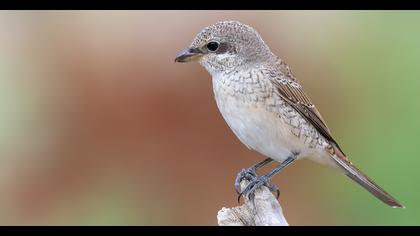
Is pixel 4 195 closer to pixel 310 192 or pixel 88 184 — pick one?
pixel 88 184

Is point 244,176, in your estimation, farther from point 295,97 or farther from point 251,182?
point 295,97

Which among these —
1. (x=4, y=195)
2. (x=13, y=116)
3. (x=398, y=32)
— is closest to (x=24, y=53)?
(x=13, y=116)

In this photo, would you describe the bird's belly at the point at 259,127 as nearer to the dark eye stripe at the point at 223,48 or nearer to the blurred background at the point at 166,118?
the dark eye stripe at the point at 223,48

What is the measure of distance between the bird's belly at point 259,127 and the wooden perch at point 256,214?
1.70 ft

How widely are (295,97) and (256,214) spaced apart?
0.98 meters

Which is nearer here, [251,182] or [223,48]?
[251,182]

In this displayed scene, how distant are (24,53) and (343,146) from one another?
117 inches

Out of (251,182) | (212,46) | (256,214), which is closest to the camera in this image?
(256,214)

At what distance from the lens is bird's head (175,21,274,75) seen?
217 inches

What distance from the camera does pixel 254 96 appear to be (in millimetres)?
5473

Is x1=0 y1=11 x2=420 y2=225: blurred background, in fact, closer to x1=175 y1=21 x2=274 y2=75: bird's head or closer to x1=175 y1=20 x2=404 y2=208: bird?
x1=175 y1=20 x2=404 y2=208: bird

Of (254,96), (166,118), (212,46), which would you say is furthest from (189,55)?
(166,118)

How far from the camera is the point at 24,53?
27.3 feet

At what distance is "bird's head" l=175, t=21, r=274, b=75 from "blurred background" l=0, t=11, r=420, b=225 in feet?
6.51
